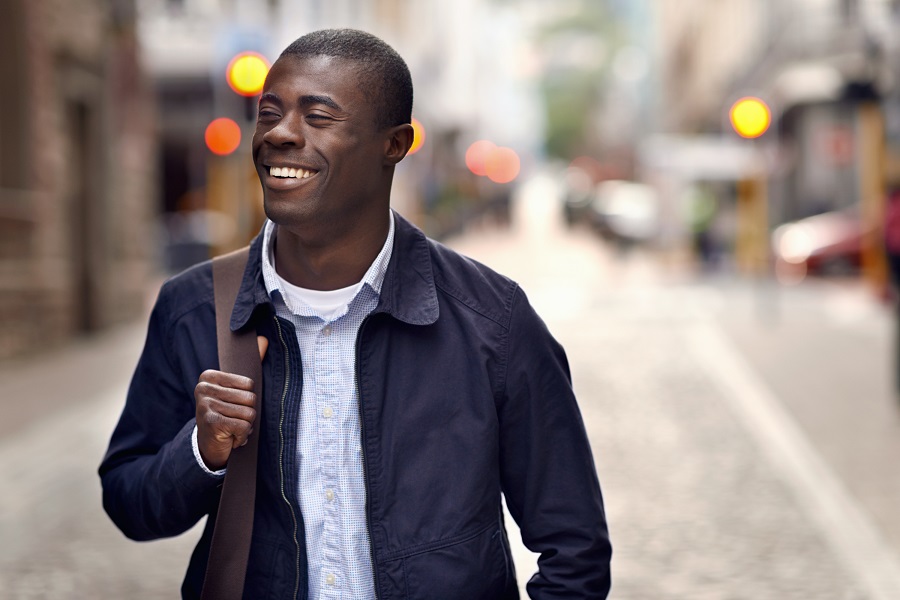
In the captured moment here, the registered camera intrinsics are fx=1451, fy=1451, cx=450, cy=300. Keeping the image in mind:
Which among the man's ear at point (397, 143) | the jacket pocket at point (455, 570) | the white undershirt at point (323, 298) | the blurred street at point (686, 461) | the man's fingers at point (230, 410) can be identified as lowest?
the blurred street at point (686, 461)

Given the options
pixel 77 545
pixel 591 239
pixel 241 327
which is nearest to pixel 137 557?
pixel 77 545

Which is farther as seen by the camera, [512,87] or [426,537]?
[512,87]

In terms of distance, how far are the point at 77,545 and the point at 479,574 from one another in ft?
13.2

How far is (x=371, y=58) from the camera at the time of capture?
227 cm

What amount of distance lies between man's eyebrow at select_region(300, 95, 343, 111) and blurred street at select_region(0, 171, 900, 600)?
3333 mm

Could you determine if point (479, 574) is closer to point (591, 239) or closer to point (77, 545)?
point (77, 545)

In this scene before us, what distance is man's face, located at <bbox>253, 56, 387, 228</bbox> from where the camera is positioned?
225 centimetres

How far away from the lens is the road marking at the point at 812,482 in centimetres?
565

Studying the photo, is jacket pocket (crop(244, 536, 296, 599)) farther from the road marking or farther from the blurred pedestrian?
the blurred pedestrian

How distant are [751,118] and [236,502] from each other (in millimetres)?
16083

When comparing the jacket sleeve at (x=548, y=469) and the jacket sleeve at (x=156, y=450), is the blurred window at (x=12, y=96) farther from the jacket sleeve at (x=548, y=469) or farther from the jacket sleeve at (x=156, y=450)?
the jacket sleeve at (x=548, y=469)

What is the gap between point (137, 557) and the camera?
5859 millimetres

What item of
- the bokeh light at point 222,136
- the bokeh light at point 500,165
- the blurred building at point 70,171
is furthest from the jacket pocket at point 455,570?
the bokeh light at point 500,165

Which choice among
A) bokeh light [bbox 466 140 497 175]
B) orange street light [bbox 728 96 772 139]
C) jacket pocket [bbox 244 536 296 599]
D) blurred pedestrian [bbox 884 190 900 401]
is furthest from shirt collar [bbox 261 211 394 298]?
bokeh light [bbox 466 140 497 175]
